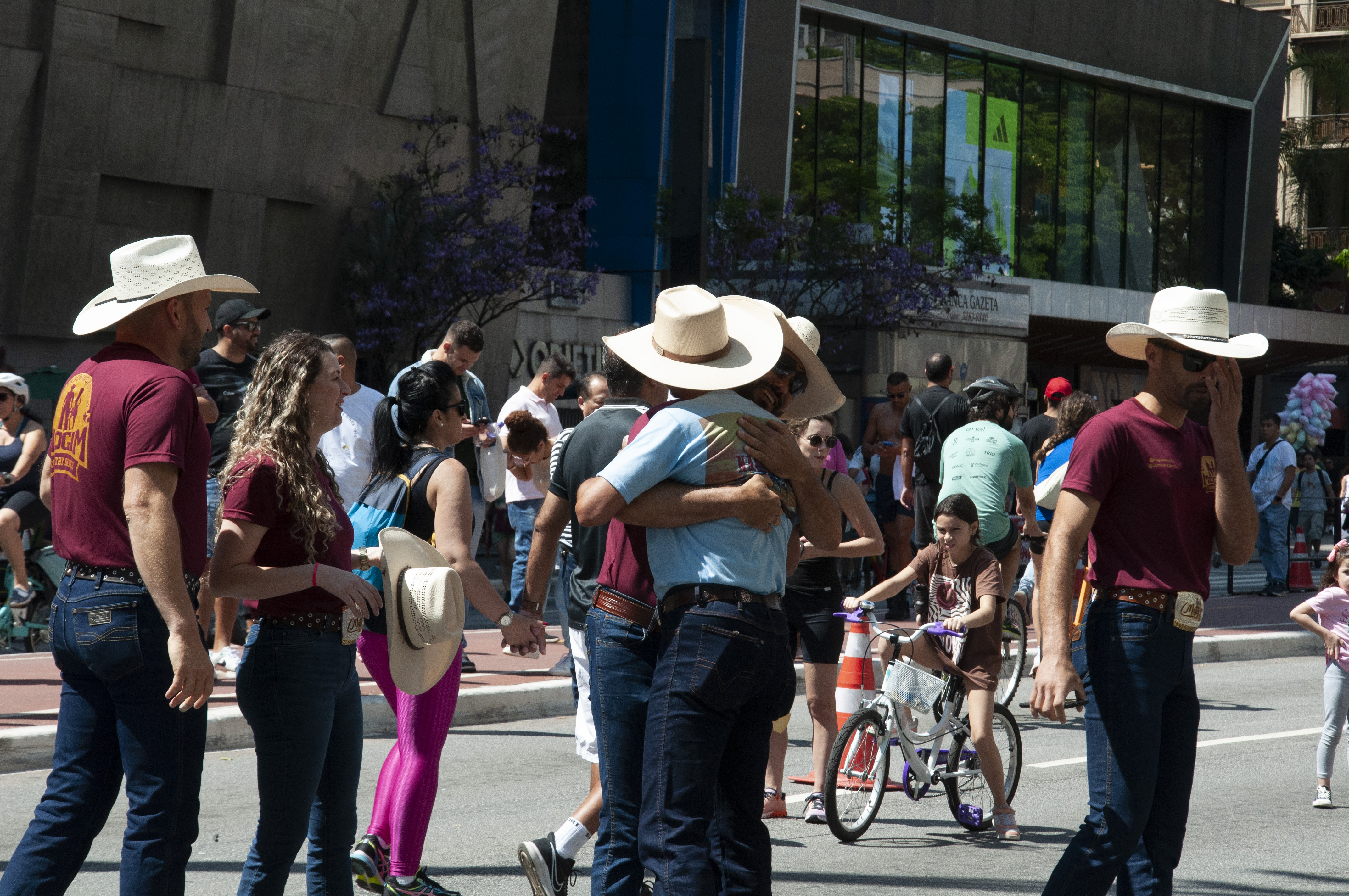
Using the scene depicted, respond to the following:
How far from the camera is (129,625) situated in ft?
12.5

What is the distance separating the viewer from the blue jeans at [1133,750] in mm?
4207

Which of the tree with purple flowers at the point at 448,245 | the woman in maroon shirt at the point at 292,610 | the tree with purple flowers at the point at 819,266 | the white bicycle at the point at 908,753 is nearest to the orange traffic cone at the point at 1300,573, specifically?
the tree with purple flowers at the point at 819,266

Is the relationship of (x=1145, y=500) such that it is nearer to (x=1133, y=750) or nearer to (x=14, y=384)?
(x=1133, y=750)

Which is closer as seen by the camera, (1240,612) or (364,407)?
(364,407)

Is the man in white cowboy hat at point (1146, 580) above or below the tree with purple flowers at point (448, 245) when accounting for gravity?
below

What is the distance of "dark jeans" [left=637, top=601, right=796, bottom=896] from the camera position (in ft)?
12.4

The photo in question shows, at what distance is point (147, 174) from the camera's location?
19750 millimetres

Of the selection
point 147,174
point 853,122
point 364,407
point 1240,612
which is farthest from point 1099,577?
point 853,122

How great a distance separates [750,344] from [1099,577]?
1258mm

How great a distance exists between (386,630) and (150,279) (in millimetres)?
1393

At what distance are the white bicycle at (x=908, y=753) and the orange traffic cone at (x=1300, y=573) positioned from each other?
43.0ft

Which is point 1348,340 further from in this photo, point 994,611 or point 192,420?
point 192,420

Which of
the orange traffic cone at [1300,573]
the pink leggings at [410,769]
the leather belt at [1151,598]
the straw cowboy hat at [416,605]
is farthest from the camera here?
the orange traffic cone at [1300,573]

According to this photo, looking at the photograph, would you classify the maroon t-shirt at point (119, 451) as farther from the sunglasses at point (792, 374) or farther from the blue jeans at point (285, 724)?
the sunglasses at point (792, 374)
